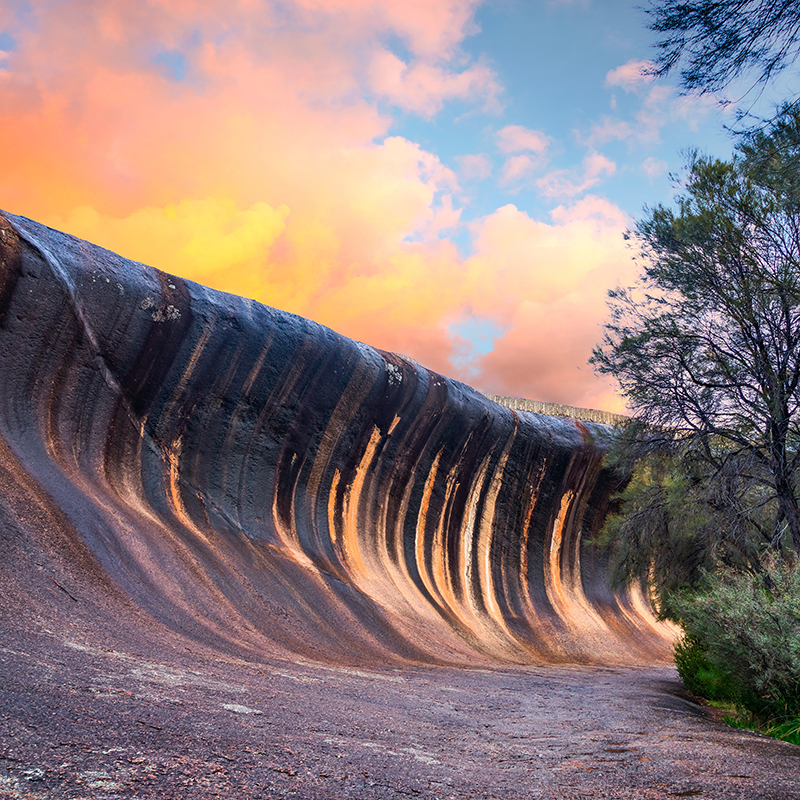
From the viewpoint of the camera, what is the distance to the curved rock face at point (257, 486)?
27.5ft

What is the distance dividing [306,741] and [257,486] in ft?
28.4

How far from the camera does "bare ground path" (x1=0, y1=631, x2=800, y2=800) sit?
3.06m

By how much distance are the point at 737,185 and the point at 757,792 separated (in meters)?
11.5

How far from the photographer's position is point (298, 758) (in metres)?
3.66

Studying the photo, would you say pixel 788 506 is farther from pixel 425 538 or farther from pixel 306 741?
pixel 306 741

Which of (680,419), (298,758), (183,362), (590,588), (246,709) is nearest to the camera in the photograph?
(298,758)

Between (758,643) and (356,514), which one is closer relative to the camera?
(758,643)

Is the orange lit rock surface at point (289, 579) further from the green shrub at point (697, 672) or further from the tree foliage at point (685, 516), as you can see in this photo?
the tree foliage at point (685, 516)

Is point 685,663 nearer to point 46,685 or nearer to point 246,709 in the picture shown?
point 246,709

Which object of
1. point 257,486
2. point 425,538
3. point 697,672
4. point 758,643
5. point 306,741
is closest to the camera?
point 306,741

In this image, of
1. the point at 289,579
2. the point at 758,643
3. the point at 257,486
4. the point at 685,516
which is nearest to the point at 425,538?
the point at 257,486

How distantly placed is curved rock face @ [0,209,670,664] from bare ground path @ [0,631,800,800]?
1.83 meters

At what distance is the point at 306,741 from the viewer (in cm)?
409

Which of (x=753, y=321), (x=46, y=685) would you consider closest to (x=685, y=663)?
(x=753, y=321)
